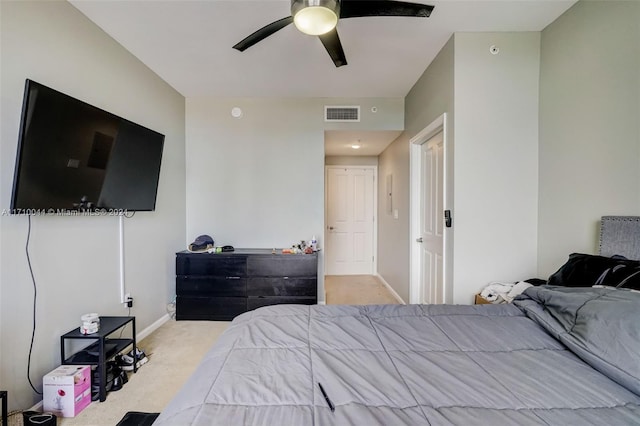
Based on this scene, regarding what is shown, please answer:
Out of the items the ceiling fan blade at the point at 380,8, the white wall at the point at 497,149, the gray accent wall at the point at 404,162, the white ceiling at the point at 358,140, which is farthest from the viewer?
the white ceiling at the point at 358,140

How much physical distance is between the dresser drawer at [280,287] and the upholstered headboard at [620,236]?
2408 mm

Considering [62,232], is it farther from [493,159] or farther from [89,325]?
[493,159]

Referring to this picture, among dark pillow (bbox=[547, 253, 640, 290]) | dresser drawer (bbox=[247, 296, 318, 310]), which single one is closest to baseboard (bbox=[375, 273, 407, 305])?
dresser drawer (bbox=[247, 296, 318, 310])

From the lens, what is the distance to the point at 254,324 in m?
1.39

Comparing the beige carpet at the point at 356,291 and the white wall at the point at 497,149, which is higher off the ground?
the white wall at the point at 497,149

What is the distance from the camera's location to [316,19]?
1.58 m

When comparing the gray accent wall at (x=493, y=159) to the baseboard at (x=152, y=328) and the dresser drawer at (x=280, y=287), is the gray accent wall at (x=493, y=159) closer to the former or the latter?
the dresser drawer at (x=280, y=287)

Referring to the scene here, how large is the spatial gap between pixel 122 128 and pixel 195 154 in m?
1.37

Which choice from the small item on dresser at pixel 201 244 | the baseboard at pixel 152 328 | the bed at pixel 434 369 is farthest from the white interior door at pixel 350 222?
the bed at pixel 434 369

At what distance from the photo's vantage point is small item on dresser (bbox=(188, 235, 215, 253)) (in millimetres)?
3416

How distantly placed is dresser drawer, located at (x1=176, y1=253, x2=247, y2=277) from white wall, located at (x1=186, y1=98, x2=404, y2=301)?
46cm

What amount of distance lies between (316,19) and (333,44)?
1.26ft

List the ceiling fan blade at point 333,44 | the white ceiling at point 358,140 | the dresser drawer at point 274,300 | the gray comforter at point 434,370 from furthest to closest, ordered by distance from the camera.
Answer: the white ceiling at point 358,140, the dresser drawer at point 274,300, the ceiling fan blade at point 333,44, the gray comforter at point 434,370

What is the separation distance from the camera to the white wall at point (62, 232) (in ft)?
5.39
